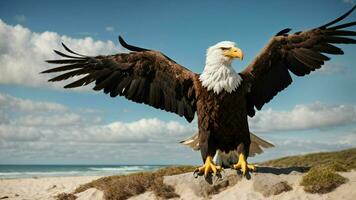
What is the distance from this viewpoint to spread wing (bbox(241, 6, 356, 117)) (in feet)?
28.7

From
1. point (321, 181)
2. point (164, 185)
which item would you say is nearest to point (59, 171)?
point (164, 185)

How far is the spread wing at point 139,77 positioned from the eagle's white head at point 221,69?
30.0 inches

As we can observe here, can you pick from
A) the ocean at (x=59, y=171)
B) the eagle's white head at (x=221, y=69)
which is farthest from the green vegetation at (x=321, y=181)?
the ocean at (x=59, y=171)

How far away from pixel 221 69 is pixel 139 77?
2056mm

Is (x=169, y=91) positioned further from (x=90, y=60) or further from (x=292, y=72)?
(x=292, y=72)

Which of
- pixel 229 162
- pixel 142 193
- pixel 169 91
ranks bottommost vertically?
pixel 142 193

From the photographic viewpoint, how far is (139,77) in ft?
30.1

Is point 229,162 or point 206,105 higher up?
point 206,105

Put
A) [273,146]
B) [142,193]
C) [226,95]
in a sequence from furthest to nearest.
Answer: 1. [142,193]
2. [273,146]
3. [226,95]

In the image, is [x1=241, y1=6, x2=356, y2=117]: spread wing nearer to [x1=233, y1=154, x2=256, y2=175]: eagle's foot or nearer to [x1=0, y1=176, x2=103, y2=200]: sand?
[x1=233, y1=154, x2=256, y2=175]: eagle's foot

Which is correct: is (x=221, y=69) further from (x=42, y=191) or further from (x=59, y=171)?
(x=59, y=171)

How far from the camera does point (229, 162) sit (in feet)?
29.1

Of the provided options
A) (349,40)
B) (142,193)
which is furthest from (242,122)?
(142,193)

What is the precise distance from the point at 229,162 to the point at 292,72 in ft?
7.76
